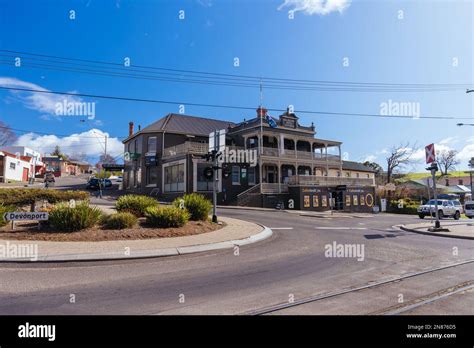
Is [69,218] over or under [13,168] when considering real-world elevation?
under

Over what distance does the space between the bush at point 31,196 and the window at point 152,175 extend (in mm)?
22294

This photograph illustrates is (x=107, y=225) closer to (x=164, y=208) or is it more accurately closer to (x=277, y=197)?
(x=164, y=208)

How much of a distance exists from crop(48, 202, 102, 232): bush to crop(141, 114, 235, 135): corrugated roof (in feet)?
79.7

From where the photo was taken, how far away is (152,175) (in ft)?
120

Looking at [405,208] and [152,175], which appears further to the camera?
[405,208]

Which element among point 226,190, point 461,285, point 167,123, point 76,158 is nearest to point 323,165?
point 226,190

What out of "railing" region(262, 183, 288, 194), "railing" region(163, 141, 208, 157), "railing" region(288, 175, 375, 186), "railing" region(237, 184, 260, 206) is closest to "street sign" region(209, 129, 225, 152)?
"railing" region(237, 184, 260, 206)

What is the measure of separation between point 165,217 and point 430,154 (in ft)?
42.9

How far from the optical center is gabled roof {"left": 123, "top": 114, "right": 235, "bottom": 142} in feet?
118

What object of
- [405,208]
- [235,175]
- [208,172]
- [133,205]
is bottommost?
[405,208]

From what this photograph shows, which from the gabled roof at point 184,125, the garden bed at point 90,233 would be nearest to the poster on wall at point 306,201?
the gabled roof at point 184,125

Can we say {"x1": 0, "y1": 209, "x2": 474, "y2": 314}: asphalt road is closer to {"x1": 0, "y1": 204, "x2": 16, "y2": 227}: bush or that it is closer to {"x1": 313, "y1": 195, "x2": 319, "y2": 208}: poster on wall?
{"x1": 0, "y1": 204, "x2": 16, "y2": 227}: bush

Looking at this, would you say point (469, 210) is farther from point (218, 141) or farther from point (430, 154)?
point (218, 141)

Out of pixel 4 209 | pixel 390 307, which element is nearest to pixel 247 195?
pixel 4 209
